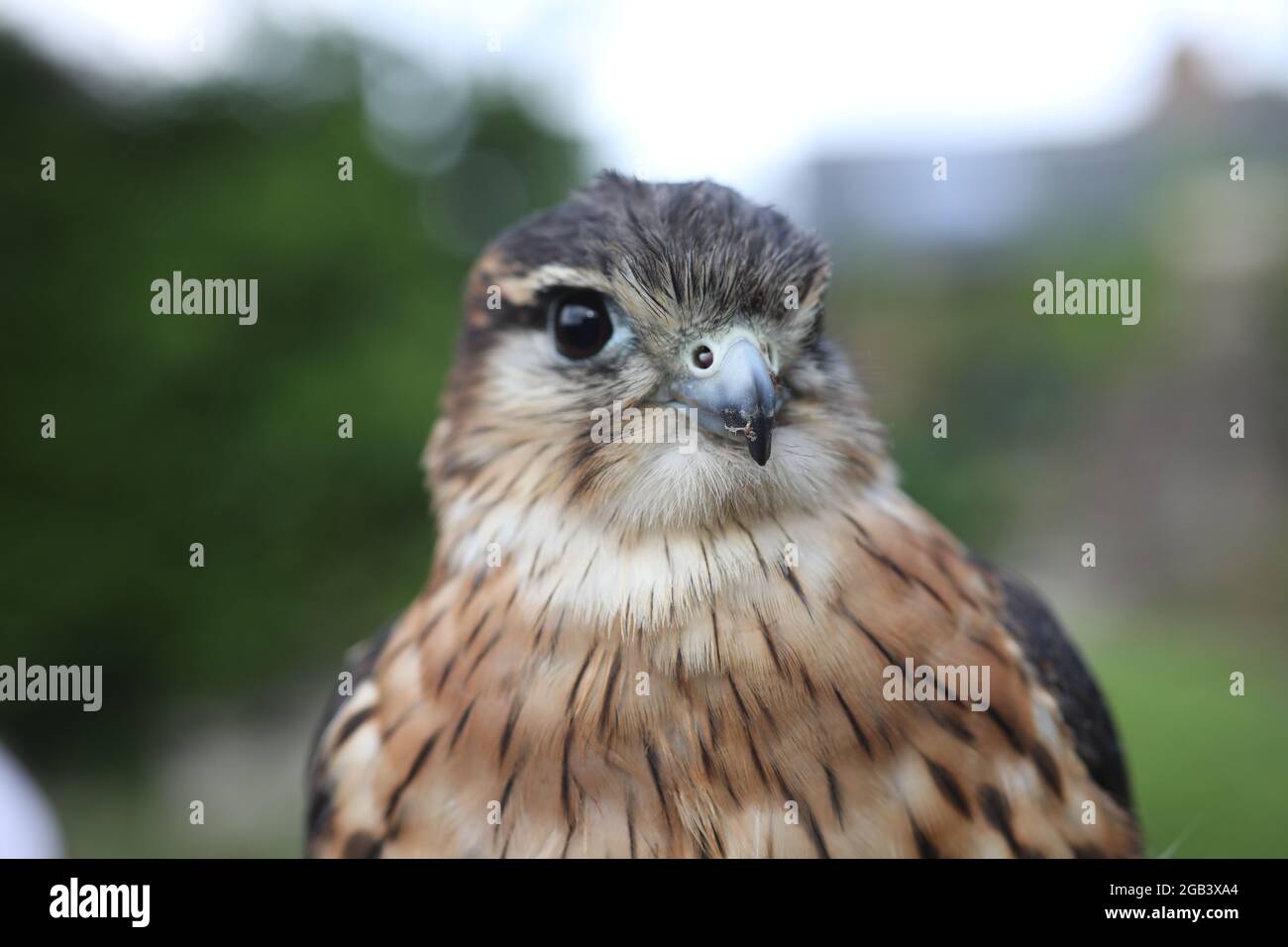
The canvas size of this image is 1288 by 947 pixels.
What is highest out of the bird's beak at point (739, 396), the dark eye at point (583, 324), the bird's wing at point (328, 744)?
the dark eye at point (583, 324)

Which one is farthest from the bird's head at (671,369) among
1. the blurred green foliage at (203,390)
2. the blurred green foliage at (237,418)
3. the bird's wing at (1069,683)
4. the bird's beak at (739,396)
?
the blurred green foliage at (203,390)

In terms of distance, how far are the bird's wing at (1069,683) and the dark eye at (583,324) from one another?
31.9 inches

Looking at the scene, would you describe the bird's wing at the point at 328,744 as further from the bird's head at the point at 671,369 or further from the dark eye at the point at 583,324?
the dark eye at the point at 583,324

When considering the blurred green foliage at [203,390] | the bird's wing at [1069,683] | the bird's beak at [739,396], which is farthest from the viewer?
the blurred green foliage at [203,390]

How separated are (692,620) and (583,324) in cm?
46

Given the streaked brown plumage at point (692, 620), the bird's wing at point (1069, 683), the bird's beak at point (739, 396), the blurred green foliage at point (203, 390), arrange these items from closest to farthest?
the bird's beak at point (739, 396)
the streaked brown plumage at point (692, 620)
the bird's wing at point (1069, 683)
the blurred green foliage at point (203, 390)

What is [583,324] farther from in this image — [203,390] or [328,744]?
[203,390]

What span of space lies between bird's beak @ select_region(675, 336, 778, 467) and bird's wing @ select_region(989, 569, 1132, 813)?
2.09ft

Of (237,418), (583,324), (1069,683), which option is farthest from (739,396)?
(237,418)

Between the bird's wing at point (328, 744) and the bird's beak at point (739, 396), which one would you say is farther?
the bird's wing at point (328, 744)

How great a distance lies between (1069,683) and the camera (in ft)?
5.75

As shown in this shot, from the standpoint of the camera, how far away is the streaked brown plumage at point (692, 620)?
1.39 metres

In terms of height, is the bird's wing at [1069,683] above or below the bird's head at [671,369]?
below

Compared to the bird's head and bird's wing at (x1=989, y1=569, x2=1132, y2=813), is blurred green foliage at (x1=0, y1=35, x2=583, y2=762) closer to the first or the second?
the bird's head
